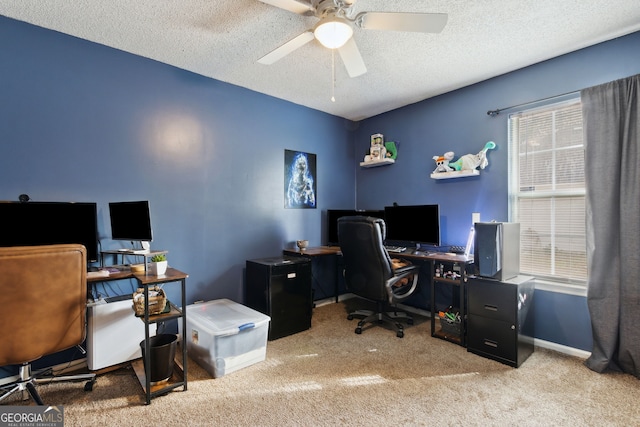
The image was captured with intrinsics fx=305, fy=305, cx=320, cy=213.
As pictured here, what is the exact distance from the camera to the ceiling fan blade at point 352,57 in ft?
6.66

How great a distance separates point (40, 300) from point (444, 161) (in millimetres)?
3416

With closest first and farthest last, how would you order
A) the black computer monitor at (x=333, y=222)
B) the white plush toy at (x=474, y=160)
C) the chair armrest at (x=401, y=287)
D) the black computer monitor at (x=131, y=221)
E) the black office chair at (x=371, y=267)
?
the black computer monitor at (x=131, y=221)
the black office chair at (x=371, y=267)
the chair armrest at (x=401, y=287)
the white plush toy at (x=474, y=160)
the black computer monitor at (x=333, y=222)


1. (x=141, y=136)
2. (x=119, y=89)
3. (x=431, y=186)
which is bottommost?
(x=431, y=186)

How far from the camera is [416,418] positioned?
1.73m

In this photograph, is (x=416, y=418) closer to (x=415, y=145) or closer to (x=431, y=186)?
(x=431, y=186)

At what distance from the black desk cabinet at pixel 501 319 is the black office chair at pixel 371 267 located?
1.95ft

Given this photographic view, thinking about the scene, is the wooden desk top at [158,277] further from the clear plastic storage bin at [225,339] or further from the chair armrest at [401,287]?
the chair armrest at [401,287]

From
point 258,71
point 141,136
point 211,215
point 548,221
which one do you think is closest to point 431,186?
point 548,221

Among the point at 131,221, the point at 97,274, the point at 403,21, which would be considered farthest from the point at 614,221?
the point at 97,274

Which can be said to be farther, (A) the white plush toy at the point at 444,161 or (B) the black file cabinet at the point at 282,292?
(A) the white plush toy at the point at 444,161

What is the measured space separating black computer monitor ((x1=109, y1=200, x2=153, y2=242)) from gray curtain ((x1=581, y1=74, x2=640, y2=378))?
3.23 m

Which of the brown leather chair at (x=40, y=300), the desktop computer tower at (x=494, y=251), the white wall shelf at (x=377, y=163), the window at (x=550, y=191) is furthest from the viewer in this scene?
the white wall shelf at (x=377, y=163)

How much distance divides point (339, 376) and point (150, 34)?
2886 mm

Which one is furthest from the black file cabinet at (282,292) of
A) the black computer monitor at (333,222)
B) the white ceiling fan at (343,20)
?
the white ceiling fan at (343,20)
